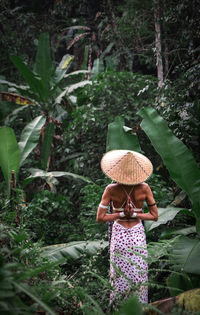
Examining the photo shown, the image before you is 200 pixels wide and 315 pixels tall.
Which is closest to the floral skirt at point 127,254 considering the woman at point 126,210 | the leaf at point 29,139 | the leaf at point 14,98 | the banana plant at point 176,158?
the woman at point 126,210

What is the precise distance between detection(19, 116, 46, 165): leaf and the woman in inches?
108

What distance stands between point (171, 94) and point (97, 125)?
172 centimetres

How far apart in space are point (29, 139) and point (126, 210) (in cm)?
319

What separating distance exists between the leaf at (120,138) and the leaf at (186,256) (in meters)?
1.33

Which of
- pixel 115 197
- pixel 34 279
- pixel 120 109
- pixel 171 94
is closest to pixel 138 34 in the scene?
pixel 120 109

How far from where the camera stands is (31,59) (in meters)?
10.9

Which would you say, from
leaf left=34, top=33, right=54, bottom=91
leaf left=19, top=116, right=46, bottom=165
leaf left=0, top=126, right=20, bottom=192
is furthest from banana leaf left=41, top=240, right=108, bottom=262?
leaf left=34, top=33, right=54, bottom=91

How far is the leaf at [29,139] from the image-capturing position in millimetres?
5427

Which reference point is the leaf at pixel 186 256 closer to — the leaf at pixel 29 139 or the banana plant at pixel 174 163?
the banana plant at pixel 174 163

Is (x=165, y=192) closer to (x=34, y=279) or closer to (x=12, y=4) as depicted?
(x=34, y=279)

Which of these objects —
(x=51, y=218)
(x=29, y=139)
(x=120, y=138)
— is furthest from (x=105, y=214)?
(x=29, y=139)

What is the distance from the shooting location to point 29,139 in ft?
18.4

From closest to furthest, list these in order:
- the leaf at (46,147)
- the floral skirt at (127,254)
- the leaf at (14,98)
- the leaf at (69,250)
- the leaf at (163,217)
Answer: the floral skirt at (127,254), the leaf at (163,217), the leaf at (69,250), the leaf at (46,147), the leaf at (14,98)

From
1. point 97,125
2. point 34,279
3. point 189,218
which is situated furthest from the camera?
point 97,125
